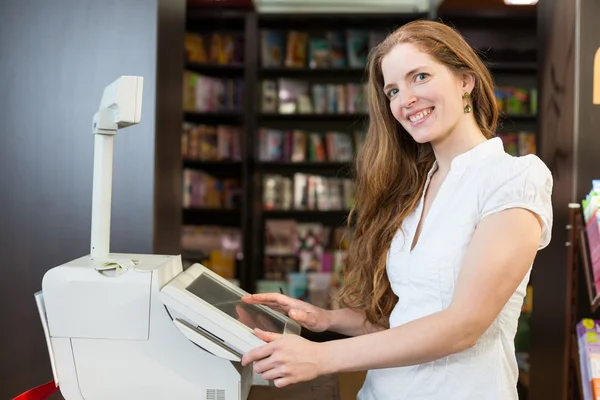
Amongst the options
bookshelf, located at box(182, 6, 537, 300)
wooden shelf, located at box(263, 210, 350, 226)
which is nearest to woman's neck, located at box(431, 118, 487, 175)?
bookshelf, located at box(182, 6, 537, 300)

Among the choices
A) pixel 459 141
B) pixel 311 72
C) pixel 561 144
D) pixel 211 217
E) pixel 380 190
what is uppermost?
pixel 311 72

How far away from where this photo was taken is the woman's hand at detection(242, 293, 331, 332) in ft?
4.94

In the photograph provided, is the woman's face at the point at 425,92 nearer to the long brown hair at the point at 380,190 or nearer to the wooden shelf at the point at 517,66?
the long brown hair at the point at 380,190

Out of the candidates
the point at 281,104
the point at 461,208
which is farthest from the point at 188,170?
the point at 461,208

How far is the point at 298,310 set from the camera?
1539 mm

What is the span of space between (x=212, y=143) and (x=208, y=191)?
392 mm

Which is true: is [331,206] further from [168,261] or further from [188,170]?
[168,261]

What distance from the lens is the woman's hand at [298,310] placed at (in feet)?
4.94

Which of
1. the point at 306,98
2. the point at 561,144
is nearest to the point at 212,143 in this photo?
the point at 306,98

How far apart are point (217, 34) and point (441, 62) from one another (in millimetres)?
4010

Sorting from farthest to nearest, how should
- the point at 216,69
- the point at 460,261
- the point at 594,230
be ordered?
the point at 216,69 < the point at 594,230 < the point at 460,261

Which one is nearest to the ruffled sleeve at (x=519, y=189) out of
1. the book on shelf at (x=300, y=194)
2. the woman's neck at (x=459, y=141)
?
the woman's neck at (x=459, y=141)

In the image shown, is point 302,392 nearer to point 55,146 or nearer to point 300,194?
point 55,146

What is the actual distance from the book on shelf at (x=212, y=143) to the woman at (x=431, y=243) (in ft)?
11.7
